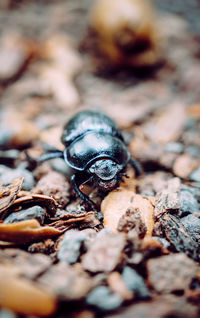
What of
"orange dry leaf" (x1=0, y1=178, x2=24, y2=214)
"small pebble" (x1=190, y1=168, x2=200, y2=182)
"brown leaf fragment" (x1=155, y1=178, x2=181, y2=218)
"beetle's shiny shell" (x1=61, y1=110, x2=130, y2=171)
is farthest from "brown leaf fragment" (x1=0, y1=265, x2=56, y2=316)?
"small pebble" (x1=190, y1=168, x2=200, y2=182)

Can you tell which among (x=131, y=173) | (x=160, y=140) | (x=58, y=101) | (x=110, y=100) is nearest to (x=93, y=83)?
(x=110, y=100)

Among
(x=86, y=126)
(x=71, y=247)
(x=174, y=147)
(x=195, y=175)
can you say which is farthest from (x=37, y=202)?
(x=174, y=147)

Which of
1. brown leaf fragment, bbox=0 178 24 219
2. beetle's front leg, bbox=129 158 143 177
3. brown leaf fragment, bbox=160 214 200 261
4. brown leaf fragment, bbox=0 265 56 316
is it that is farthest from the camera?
beetle's front leg, bbox=129 158 143 177

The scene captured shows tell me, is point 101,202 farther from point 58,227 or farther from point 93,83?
point 93,83

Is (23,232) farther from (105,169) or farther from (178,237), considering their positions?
(178,237)

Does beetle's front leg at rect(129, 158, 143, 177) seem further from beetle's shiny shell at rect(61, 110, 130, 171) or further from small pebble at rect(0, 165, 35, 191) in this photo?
small pebble at rect(0, 165, 35, 191)
